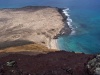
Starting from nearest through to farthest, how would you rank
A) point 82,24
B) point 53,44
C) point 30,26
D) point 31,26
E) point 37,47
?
point 37,47 → point 53,44 → point 30,26 → point 31,26 → point 82,24

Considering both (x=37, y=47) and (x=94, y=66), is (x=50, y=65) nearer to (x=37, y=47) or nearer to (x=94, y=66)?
(x=94, y=66)

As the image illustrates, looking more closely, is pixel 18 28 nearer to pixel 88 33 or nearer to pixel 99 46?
pixel 88 33

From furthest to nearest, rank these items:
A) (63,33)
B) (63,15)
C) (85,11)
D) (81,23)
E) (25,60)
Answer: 1. (85,11)
2. (63,15)
3. (81,23)
4. (63,33)
5. (25,60)

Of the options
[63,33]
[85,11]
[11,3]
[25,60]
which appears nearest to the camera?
[25,60]

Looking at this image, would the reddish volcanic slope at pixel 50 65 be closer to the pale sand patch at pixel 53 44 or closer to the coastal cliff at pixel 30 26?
the coastal cliff at pixel 30 26

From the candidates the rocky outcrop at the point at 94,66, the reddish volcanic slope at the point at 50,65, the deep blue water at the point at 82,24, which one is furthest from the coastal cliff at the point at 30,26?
the rocky outcrop at the point at 94,66

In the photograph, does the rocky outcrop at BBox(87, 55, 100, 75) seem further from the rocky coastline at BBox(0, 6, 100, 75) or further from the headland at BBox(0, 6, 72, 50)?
the headland at BBox(0, 6, 72, 50)

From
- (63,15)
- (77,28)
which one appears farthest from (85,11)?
(77,28)

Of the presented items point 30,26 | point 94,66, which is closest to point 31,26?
point 30,26
